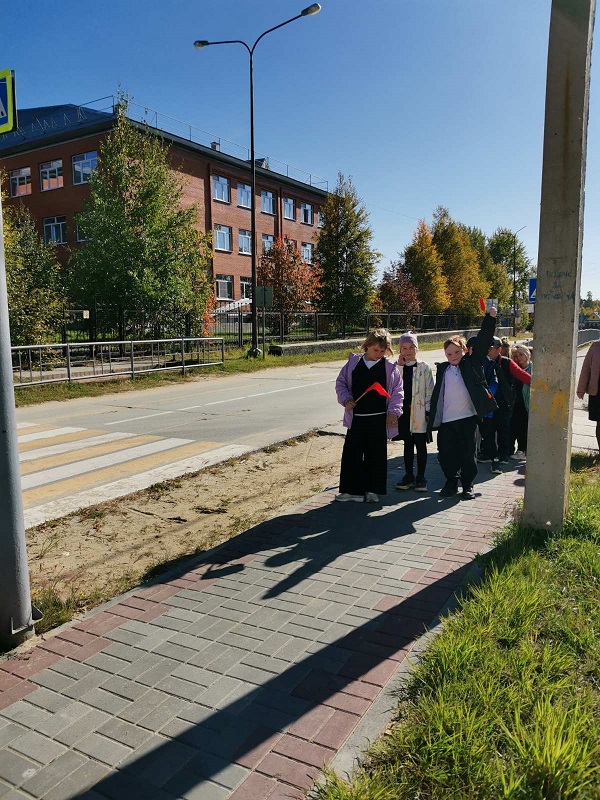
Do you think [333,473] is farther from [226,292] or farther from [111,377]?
[226,292]

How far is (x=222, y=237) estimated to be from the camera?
127 ft

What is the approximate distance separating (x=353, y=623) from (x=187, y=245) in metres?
22.0

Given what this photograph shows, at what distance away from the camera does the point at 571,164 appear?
450 centimetres

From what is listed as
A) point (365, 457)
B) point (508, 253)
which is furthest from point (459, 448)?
point (508, 253)

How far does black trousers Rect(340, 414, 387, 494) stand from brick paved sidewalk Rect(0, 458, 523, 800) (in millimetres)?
1105

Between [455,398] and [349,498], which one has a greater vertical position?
[455,398]

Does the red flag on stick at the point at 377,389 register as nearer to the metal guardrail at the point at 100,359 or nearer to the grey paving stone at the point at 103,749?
the grey paving stone at the point at 103,749

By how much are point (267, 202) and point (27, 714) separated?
4364 cm

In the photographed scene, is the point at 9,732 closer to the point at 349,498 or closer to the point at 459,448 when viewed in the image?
the point at 349,498

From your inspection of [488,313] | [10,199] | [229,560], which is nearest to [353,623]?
[229,560]

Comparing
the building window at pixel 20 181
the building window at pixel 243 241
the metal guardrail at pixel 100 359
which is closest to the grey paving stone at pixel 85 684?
the metal guardrail at pixel 100 359

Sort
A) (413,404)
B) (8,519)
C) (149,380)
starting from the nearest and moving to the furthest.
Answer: (8,519)
(413,404)
(149,380)

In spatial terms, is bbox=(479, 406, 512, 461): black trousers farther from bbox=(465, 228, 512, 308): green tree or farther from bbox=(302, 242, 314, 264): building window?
bbox=(465, 228, 512, 308): green tree

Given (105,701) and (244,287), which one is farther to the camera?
(244,287)
